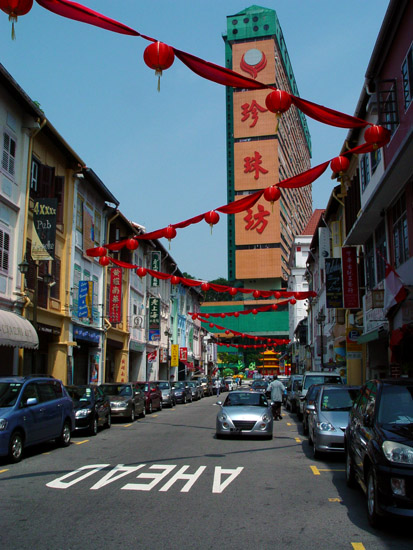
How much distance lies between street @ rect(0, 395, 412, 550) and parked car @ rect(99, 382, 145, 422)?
7.74 meters

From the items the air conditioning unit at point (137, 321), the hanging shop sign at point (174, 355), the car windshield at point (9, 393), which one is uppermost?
the air conditioning unit at point (137, 321)

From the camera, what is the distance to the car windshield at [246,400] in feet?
55.7

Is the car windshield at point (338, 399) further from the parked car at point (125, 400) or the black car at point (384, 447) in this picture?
the parked car at point (125, 400)

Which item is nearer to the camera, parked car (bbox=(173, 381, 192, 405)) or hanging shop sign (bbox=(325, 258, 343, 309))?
hanging shop sign (bbox=(325, 258, 343, 309))

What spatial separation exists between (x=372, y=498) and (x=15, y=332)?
14664 millimetres

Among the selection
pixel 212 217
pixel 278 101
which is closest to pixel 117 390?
pixel 212 217

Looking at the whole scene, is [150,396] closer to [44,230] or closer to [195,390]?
[44,230]

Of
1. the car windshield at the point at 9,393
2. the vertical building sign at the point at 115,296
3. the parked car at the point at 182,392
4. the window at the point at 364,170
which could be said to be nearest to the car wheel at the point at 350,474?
the car windshield at the point at 9,393

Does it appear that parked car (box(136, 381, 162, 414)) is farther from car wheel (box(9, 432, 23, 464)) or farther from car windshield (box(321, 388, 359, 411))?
car wheel (box(9, 432, 23, 464))

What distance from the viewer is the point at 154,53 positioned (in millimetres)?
8312

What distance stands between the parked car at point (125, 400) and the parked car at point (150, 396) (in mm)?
2444

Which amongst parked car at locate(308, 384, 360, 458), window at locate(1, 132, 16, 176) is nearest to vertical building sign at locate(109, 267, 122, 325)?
window at locate(1, 132, 16, 176)

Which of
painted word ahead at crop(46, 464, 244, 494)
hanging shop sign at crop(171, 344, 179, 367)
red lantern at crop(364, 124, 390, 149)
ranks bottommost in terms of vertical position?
painted word ahead at crop(46, 464, 244, 494)

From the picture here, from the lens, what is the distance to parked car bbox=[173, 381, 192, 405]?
38.1 metres
